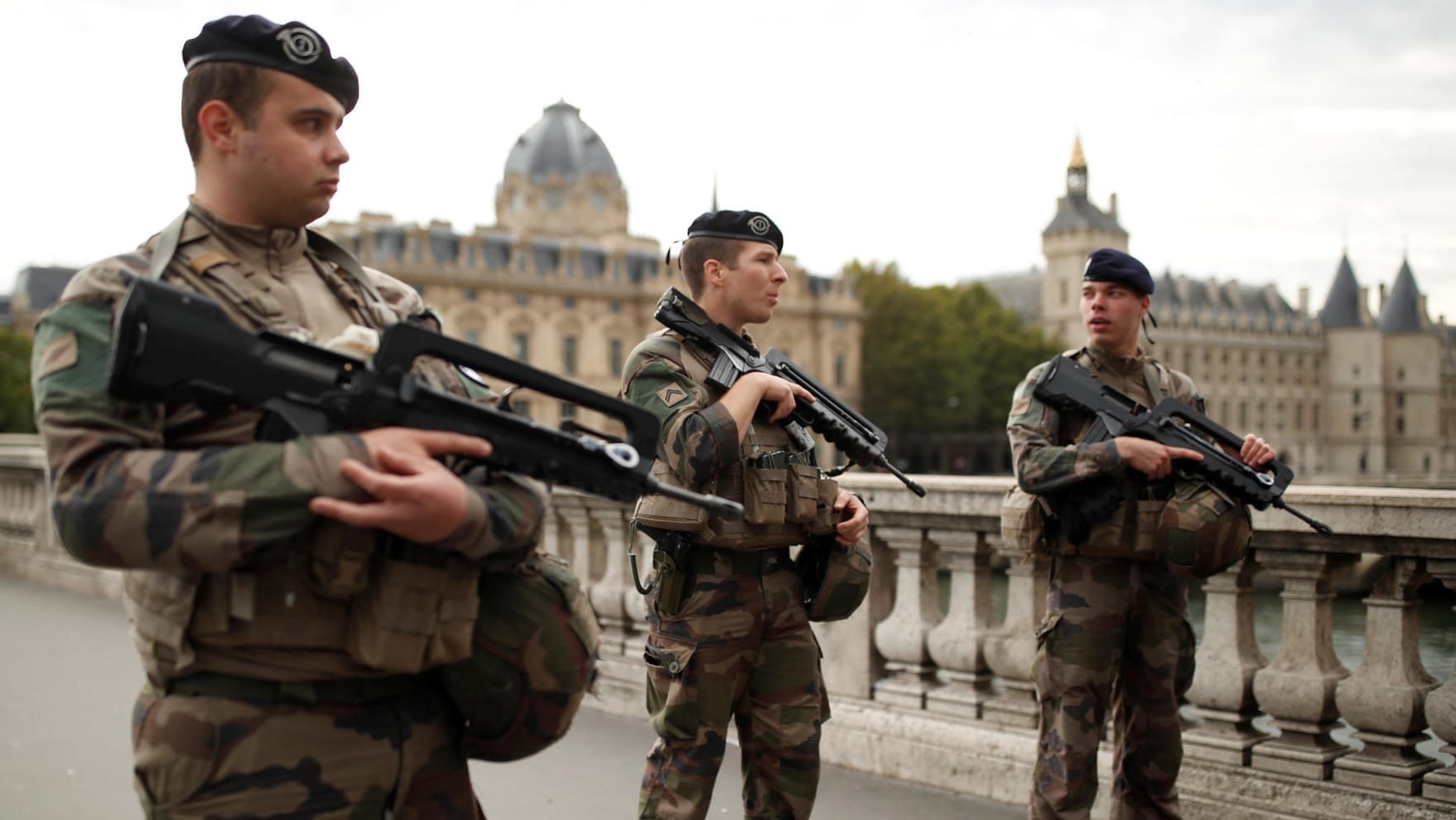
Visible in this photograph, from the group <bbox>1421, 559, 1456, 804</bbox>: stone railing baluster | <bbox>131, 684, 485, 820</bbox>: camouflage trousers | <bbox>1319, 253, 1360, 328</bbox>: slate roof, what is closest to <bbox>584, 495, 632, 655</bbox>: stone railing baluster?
<bbox>1421, 559, 1456, 804</bbox>: stone railing baluster

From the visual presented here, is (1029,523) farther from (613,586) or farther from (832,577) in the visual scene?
(613,586)

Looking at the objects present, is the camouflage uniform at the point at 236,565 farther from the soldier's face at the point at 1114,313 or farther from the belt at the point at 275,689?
the soldier's face at the point at 1114,313

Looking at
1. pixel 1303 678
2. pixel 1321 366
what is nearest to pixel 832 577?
pixel 1303 678

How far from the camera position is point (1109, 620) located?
439 cm

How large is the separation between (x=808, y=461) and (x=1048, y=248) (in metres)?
109

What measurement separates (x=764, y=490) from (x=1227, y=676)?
2.30 meters

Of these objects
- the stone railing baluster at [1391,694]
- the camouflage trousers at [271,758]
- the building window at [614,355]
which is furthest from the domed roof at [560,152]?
the camouflage trousers at [271,758]

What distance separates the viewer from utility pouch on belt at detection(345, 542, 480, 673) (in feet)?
7.15

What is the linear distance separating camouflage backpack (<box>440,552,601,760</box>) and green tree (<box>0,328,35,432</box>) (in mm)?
61090

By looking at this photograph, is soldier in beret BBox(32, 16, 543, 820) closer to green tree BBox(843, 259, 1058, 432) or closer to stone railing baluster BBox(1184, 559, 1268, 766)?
stone railing baluster BBox(1184, 559, 1268, 766)

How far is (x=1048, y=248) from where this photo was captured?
108688mm

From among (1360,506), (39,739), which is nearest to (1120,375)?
(1360,506)

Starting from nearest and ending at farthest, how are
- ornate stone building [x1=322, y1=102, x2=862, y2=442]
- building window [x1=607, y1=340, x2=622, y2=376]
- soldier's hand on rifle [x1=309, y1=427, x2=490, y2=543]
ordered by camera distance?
soldier's hand on rifle [x1=309, y1=427, x2=490, y2=543] → ornate stone building [x1=322, y1=102, x2=862, y2=442] → building window [x1=607, y1=340, x2=622, y2=376]

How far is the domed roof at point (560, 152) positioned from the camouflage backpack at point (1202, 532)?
92.4m
